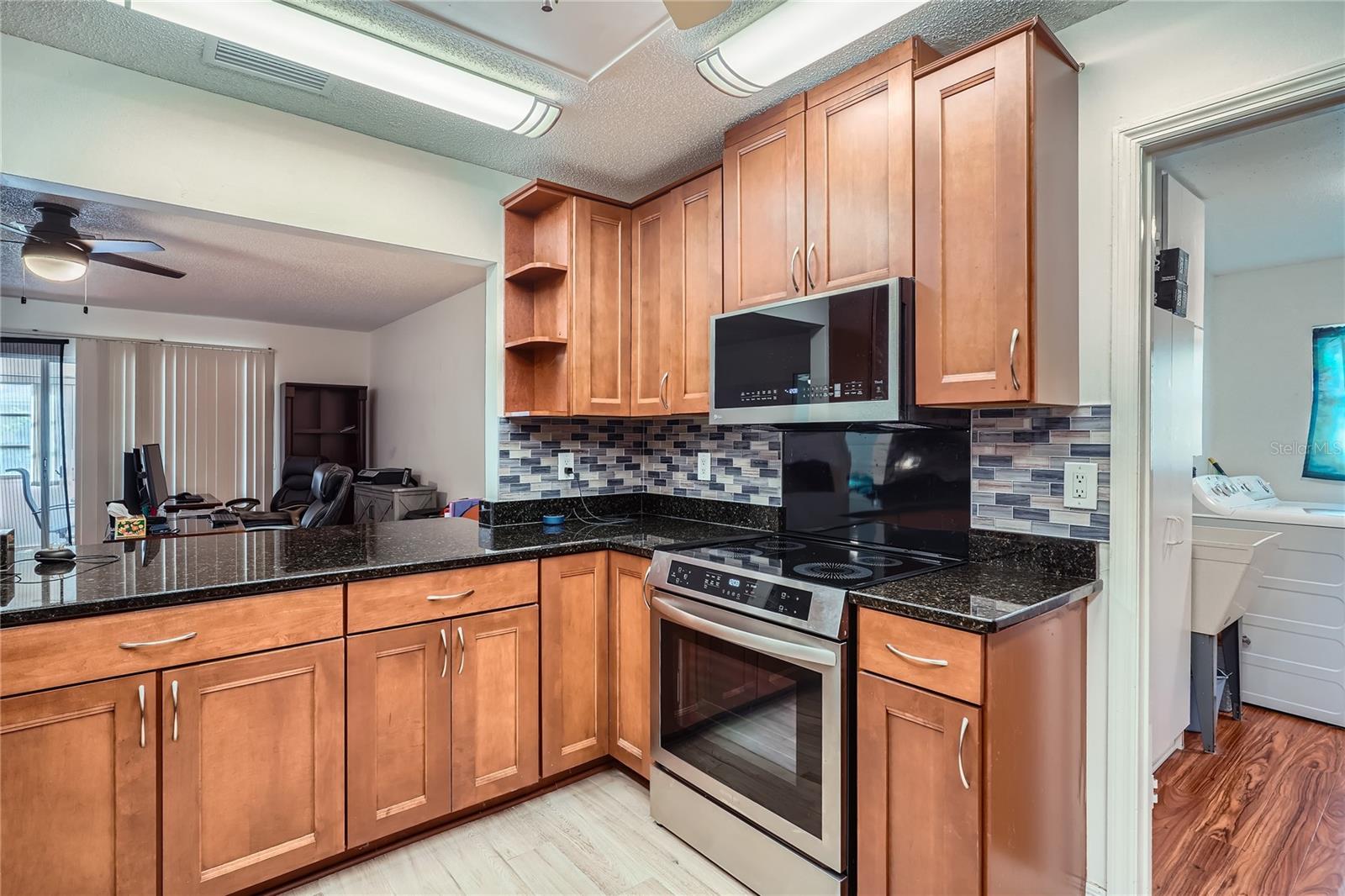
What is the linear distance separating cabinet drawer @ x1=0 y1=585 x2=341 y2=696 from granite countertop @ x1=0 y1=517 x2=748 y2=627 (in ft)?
0.09

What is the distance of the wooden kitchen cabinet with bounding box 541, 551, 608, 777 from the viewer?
2205 millimetres

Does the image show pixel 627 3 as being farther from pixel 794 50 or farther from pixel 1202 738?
pixel 1202 738

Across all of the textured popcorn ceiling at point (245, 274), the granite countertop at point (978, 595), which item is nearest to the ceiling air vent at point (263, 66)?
the textured popcorn ceiling at point (245, 274)

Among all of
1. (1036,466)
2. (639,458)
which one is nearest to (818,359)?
(1036,466)

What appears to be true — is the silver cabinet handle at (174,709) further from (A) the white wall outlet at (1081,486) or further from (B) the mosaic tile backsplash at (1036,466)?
(A) the white wall outlet at (1081,486)

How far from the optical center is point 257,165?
2.16 metres

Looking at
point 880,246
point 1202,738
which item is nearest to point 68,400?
point 880,246

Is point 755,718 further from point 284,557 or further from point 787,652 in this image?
point 284,557

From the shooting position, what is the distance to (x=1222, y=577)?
8.48 feet

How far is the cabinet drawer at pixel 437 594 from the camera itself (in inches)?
71.9

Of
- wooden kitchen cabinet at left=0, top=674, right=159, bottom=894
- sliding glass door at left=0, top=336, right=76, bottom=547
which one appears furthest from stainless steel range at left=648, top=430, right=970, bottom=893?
sliding glass door at left=0, top=336, right=76, bottom=547

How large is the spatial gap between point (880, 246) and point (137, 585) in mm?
2141

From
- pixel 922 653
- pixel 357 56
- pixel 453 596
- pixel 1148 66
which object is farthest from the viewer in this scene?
pixel 453 596

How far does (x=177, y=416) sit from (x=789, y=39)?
22.4 ft
